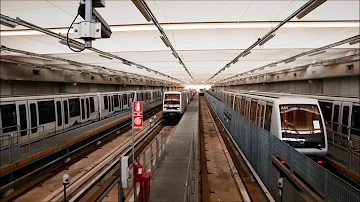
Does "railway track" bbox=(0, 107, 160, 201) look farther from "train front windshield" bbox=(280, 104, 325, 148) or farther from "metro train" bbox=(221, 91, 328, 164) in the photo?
"train front windshield" bbox=(280, 104, 325, 148)

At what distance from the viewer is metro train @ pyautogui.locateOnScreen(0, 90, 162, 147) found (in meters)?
8.70

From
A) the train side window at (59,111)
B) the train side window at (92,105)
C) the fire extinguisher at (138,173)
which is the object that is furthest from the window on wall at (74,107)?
the fire extinguisher at (138,173)

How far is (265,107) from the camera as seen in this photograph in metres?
9.16

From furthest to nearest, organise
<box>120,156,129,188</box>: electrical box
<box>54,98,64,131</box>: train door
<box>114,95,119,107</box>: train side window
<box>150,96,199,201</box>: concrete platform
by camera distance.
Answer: <box>114,95,119,107</box>: train side window → <box>54,98,64,131</box>: train door → <box>150,96,199,201</box>: concrete platform → <box>120,156,129,188</box>: electrical box

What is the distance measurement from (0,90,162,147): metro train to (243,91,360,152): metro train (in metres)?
10.3

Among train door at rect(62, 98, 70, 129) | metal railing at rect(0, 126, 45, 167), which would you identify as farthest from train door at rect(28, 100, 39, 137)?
train door at rect(62, 98, 70, 129)

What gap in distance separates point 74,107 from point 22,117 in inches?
168

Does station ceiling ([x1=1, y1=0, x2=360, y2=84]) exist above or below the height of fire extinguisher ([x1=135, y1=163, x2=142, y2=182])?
above

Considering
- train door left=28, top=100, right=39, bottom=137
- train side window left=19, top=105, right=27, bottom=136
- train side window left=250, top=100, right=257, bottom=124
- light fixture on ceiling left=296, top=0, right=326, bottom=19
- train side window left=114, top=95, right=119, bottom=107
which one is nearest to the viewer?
light fixture on ceiling left=296, top=0, right=326, bottom=19

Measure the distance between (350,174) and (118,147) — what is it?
10296 millimetres

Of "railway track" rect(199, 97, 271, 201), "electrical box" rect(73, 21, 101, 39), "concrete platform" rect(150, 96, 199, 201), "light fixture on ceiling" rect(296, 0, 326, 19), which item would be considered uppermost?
"light fixture on ceiling" rect(296, 0, 326, 19)

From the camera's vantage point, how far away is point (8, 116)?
8.71 m

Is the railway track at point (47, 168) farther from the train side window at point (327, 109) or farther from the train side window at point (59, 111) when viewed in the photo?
the train side window at point (327, 109)

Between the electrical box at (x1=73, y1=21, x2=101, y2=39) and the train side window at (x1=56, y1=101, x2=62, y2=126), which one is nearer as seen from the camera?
the electrical box at (x1=73, y1=21, x2=101, y2=39)
